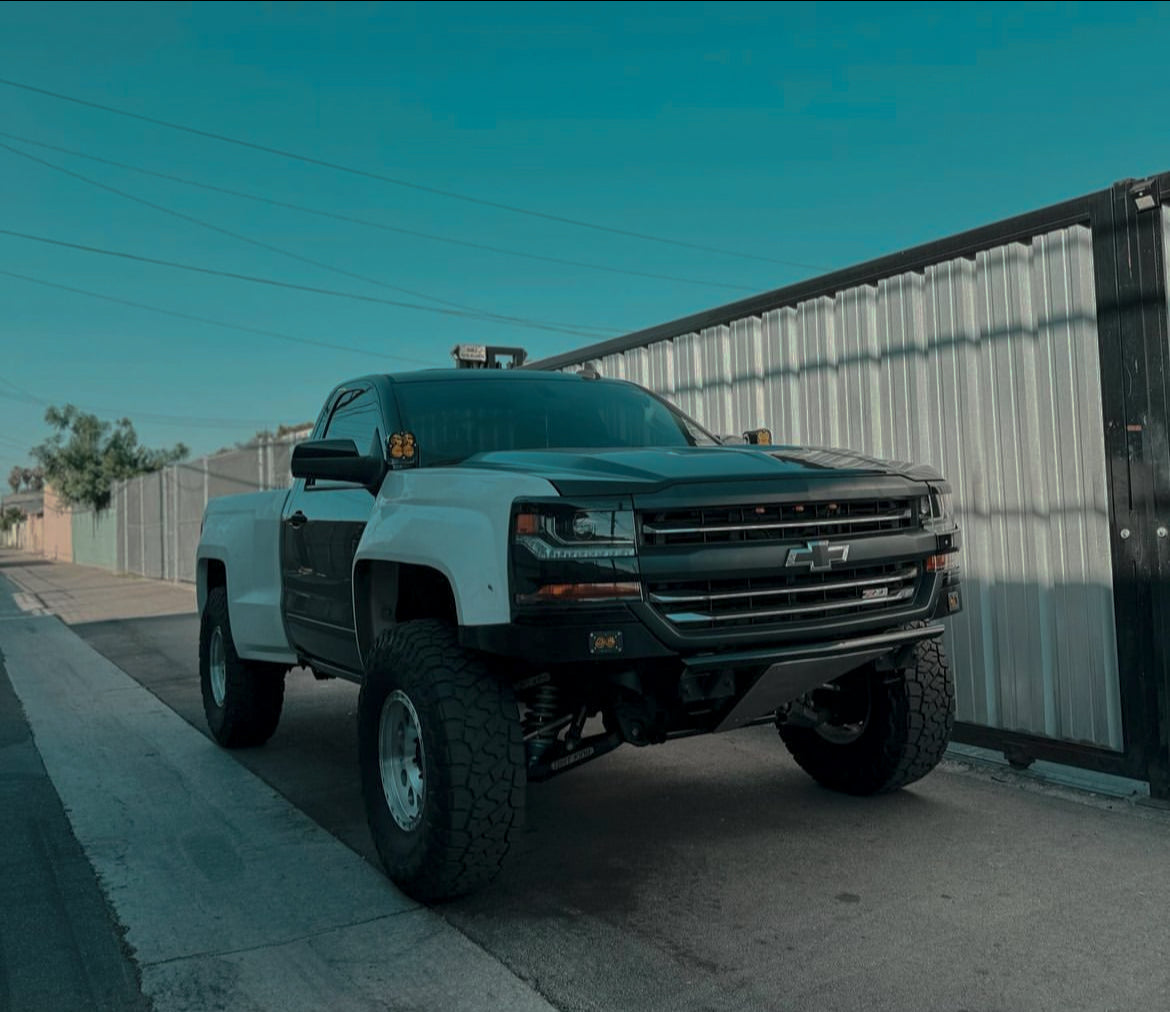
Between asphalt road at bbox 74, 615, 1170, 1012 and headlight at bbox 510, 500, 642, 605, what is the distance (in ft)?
3.93

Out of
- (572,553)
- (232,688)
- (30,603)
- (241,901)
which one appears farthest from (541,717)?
(30,603)

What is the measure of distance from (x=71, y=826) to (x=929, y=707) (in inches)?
161

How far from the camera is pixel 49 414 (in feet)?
145

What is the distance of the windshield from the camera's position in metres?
4.94

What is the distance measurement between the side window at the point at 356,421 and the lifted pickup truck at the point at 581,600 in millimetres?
37

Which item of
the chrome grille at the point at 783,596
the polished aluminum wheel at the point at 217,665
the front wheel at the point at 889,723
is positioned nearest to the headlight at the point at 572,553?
the chrome grille at the point at 783,596

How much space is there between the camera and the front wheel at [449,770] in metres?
3.73

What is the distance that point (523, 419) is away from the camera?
16.7ft

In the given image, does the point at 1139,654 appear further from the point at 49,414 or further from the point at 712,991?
the point at 49,414

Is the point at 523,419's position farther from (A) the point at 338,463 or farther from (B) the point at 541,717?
(B) the point at 541,717

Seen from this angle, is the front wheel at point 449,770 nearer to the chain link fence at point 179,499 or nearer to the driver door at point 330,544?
the driver door at point 330,544

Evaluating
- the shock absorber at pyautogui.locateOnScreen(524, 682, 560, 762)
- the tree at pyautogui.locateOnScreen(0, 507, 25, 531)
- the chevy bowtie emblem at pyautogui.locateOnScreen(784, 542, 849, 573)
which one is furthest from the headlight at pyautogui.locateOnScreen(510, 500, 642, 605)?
the tree at pyautogui.locateOnScreen(0, 507, 25, 531)

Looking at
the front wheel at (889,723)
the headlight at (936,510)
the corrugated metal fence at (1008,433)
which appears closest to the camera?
the headlight at (936,510)

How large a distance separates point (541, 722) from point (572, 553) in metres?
0.95
